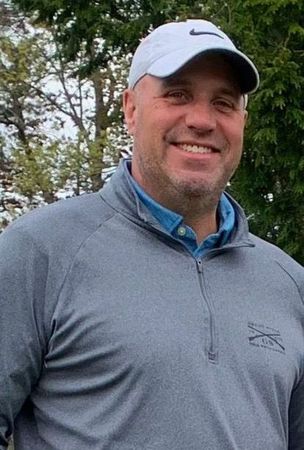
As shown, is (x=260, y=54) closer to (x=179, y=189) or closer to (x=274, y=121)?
(x=274, y=121)

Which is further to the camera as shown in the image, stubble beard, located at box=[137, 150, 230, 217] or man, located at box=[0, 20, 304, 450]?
stubble beard, located at box=[137, 150, 230, 217]

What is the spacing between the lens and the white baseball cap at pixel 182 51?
217cm

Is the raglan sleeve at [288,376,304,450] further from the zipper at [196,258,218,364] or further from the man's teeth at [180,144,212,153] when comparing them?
the man's teeth at [180,144,212,153]

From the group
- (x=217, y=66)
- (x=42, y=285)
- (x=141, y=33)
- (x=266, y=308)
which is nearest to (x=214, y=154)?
(x=217, y=66)

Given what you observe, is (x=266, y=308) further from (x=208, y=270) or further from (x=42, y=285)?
(x=42, y=285)

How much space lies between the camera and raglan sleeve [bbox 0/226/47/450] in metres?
1.97

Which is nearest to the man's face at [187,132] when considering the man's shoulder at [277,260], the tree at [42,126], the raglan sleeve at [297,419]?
the man's shoulder at [277,260]

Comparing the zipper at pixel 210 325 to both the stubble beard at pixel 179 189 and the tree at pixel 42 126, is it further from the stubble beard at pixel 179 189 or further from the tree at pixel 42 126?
the tree at pixel 42 126

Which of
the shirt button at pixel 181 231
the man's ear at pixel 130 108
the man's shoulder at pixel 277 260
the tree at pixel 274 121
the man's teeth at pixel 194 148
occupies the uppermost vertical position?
the man's ear at pixel 130 108

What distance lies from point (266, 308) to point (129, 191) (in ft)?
1.38

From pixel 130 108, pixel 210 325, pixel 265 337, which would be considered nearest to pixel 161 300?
pixel 210 325

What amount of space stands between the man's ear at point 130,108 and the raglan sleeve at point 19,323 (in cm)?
44

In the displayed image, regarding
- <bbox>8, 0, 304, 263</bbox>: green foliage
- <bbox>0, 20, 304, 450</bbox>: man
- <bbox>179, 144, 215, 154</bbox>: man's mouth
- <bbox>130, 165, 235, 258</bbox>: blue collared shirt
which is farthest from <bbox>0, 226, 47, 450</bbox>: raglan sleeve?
A: <bbox>8, 0, 304, 263</bbox>: green foliage

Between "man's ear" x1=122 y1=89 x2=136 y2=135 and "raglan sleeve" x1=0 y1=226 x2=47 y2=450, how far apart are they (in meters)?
0.44
